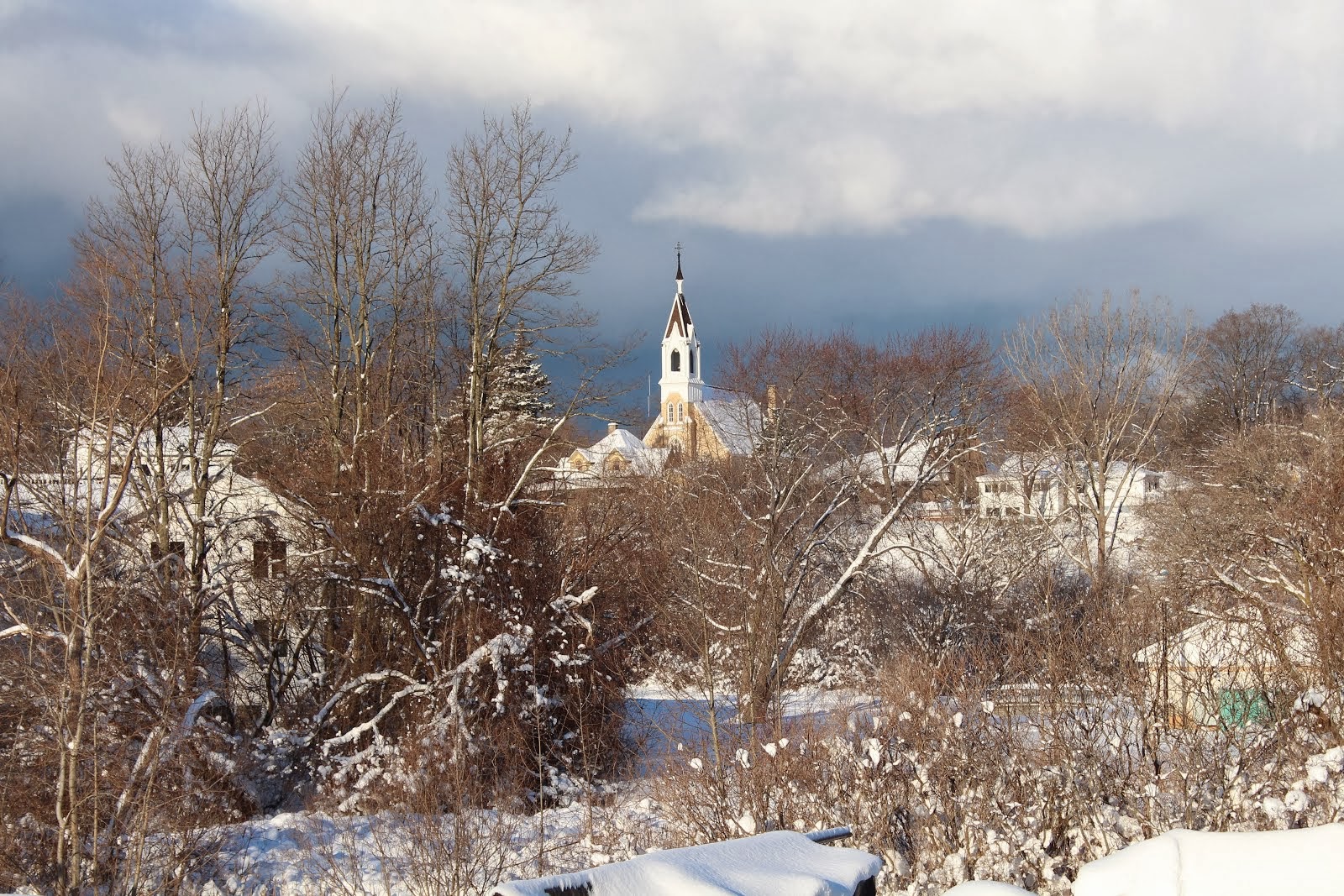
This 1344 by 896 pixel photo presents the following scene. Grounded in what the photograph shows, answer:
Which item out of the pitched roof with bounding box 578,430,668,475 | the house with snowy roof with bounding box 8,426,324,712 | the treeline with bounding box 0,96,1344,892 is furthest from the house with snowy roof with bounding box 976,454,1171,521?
the house with snowy roof with bounding box 8,426,324,712

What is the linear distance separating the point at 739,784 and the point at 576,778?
7.51 meters

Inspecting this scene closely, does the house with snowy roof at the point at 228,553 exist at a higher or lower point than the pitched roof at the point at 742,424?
lower

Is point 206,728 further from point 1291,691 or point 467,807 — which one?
point 1291,691

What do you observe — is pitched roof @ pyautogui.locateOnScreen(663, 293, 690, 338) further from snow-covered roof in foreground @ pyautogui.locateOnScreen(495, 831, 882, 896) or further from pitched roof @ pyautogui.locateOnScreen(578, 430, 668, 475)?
snow-covered roof in foreground @ pyautogui.locateOnScreen(495, 831, 882, 896)

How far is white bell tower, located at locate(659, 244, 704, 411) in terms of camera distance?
82.8 metres

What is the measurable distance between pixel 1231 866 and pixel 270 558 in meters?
18.7

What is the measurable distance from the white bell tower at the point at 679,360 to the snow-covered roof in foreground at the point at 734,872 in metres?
77.8

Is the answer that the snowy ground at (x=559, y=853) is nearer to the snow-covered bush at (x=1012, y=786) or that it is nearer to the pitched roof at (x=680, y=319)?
the snow-covered bush at (x=1012, y=786)

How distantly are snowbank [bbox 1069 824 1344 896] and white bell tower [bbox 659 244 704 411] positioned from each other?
78309 millimetres

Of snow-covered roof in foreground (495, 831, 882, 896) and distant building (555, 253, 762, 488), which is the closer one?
snow-covered roof in foreground (495, 831, 882, 896)

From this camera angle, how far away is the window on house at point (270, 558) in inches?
732

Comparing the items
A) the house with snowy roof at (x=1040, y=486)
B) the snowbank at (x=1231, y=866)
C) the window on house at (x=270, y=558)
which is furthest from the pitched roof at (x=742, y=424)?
the snowbank at (x=1231, y=866)

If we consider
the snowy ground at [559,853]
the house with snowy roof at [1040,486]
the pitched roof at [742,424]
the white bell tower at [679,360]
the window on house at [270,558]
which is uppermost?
the white bell tower at [679,360]

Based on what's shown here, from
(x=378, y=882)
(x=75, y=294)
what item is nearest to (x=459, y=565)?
(x=378, y=882)
